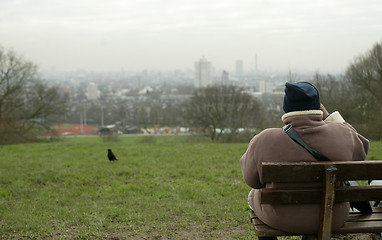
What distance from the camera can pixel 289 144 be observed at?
295cm

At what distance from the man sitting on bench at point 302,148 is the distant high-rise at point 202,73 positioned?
224ft

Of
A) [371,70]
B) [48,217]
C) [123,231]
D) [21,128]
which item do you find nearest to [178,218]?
[123,231]

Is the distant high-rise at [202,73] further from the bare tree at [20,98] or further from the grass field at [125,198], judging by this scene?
the grass field at [125,198]

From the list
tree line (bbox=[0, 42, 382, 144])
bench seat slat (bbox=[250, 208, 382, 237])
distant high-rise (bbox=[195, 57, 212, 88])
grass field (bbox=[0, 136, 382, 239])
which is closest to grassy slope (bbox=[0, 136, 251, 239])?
grass field (bbox=[0, 136, 382, 239])

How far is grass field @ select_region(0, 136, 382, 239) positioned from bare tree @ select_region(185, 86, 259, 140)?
2351cm

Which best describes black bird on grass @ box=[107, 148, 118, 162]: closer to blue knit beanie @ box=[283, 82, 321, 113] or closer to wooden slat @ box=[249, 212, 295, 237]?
wooden slat @ box=[249, 212, 295, 237]

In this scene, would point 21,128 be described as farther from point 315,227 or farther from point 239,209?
point 315,227

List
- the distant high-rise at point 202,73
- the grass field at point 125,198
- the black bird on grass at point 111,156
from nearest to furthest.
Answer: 1. the grass field at point 125,198
2. the black bird on grass at point 111,156
3. the distant high-rise at point 202,73

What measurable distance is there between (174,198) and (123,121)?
4178 centimetres

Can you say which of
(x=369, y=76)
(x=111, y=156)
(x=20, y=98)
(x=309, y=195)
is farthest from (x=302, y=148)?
(x=20, y=98)

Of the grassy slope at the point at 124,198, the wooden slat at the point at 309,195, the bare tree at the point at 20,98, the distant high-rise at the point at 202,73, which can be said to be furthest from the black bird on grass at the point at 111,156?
the distant high-rise at the point at 202,73

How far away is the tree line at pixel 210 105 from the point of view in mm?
18766

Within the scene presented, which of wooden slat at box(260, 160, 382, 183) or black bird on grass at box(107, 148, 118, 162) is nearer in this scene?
Answer: wooden slat at box(260, 160, 382, 183)

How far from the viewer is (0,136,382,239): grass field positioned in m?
5.07
